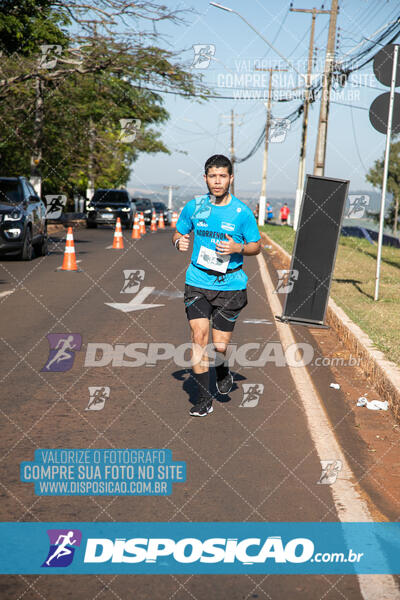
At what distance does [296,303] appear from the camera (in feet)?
35.2

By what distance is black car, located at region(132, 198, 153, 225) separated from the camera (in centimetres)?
4934

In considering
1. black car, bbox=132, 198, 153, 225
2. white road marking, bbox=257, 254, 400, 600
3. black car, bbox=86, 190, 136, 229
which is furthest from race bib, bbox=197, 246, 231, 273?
black car, bbox=132, 198, 153, 225

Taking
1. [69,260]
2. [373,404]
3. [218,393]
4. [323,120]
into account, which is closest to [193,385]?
[218,393]

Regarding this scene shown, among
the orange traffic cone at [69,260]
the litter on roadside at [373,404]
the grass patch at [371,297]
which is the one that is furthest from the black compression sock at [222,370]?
the orange traffic cone at [69,260]

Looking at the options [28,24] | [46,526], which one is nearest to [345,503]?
[46,526]

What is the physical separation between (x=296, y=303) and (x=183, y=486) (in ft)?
20.8

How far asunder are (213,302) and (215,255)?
0.38 metres

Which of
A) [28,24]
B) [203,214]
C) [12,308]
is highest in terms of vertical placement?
[28,24]

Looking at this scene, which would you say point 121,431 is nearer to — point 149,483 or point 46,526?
point 149,483

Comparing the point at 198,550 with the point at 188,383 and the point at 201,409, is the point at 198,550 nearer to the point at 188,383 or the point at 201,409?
the point at 201,409

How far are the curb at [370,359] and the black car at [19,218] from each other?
905 centimetres

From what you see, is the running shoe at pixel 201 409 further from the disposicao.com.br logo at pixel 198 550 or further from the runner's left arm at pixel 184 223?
the disposicao.com.br logo at pixel 198 550

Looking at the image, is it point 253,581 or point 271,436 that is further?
point 271,436

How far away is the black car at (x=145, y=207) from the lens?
1943 inches
